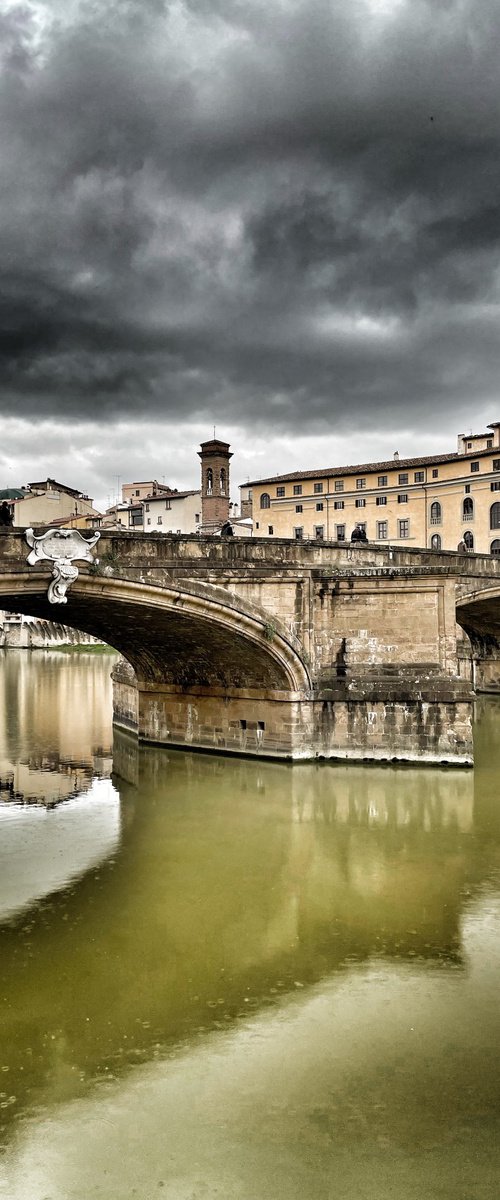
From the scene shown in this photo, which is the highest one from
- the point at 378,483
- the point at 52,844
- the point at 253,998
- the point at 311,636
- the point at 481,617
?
the point at 378,483

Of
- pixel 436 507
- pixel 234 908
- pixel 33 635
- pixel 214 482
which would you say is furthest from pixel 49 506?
pixel 234 908

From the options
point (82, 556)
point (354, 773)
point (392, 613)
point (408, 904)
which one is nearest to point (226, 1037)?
point (408, 904)

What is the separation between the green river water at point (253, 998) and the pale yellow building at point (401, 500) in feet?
111

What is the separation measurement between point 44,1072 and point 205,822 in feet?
25.7

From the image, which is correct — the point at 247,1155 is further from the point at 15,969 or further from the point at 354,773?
the point at 354,773

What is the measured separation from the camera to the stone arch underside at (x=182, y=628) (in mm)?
15328

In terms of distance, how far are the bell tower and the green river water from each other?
148ft

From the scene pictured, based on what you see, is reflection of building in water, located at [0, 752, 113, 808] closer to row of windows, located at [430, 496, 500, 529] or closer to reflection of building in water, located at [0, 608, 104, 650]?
row of windows, located at [430, 496, 500, 529]

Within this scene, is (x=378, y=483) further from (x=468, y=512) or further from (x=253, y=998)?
(x=253, y=998)

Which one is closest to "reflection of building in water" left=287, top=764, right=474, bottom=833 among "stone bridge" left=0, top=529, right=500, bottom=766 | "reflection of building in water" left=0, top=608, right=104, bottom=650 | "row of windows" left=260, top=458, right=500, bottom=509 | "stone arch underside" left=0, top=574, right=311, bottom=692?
"stone bridge" left=0, top=529, right=500, bottom=766

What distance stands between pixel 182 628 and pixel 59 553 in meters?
3.94

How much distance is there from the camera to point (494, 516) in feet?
151

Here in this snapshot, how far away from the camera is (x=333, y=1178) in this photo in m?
5.07

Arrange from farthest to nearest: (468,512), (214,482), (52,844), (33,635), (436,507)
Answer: (33,635) < (214,482) < (436,507) < (468,512) < (52,844)
